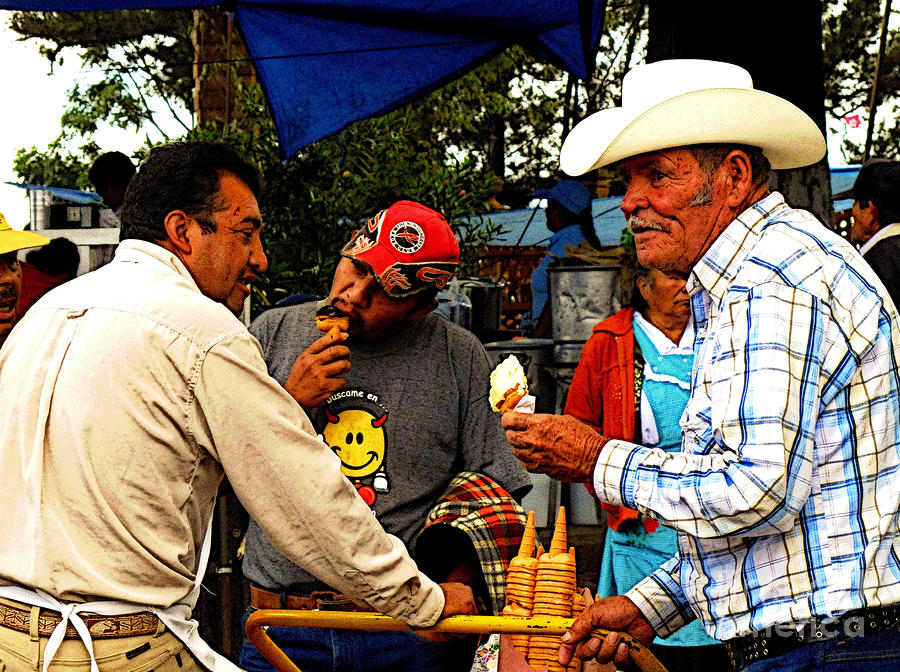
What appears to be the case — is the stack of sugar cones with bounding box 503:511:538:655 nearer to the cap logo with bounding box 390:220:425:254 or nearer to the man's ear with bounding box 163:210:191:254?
the cap logo with bounding box 390:220:425:254

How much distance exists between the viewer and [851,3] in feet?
64.0

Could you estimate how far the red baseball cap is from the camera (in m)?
3.17

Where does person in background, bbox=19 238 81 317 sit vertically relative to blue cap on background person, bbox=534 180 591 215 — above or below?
below

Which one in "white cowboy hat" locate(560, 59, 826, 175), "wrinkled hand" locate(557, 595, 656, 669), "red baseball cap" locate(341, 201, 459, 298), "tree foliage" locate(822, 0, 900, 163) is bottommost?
"wrinkled hand" locate(557, 595, 656, 669)

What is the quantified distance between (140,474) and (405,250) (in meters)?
1.25

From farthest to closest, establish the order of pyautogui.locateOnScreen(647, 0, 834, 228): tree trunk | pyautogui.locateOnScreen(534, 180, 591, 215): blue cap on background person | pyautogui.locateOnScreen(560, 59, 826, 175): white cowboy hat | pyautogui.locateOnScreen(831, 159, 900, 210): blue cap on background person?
pyautogui.locateOnScreen(534, 180, 591, 215): blue cap on background person < pyautogui.locateOnScreen(831, 159, 900, 210): blue cap on background person < pyautogui.locateOnScreen(647, 0, 834, 228): tree trunk < pyautogui.locateOnScreen(560, 59, 826, 175): white cowboy hat

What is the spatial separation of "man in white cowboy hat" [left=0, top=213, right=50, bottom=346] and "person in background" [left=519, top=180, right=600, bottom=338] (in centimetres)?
467

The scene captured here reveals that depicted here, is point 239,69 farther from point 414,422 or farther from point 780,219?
point 780,219

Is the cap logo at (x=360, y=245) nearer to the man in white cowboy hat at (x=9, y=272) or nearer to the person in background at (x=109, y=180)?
the man in white cowboy hat at (x=9, y=272)

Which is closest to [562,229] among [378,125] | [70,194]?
[378,125]

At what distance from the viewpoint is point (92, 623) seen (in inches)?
85.3

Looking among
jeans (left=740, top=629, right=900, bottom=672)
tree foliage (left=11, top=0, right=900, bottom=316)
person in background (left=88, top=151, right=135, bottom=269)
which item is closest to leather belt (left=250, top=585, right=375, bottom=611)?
jeans (left=740, top=629, right=900, bottom=672)

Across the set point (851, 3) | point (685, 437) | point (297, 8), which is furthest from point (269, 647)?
point (851, 3)

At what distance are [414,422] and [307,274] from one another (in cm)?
346
